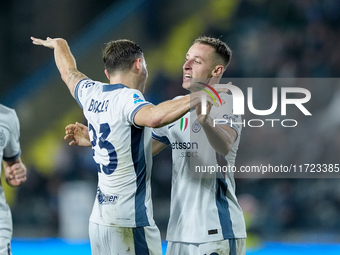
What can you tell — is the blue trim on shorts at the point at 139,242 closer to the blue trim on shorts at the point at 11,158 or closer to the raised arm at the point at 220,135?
the raised arm at the point at 220,135

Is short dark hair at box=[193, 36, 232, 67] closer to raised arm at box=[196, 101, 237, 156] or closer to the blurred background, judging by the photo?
raised arm at box=[196, 101, 237, 156]

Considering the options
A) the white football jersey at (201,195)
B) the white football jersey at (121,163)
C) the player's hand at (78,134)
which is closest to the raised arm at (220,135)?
the white football jersey at (201,195)

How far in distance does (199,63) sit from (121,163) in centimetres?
92

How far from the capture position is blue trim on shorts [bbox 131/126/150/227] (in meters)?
2.73

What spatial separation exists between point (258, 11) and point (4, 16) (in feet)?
15.2

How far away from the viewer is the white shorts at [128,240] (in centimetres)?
271

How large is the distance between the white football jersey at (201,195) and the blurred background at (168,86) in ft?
12.2

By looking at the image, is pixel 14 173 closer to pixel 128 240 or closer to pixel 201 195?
pixel 128 240

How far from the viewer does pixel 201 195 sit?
2.96 meters

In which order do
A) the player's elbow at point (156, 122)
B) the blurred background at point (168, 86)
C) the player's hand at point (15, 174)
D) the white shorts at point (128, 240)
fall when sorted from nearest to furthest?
the player's elbow at point (156, 122) → the white shorts at point (128, 240) → the player's hand at point (15, 174) → the blurred background at point (168, 86)

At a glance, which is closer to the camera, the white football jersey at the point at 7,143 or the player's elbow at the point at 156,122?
the player's elbow at the point at 156,122

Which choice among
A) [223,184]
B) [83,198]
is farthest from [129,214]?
[83,198]

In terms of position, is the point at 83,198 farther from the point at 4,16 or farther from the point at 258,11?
the point at 258,11

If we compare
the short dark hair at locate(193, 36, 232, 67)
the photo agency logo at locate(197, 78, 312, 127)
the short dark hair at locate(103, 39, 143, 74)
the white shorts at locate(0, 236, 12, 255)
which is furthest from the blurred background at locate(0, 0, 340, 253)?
the short dark hair at locate(103, 39, 143, 74)
